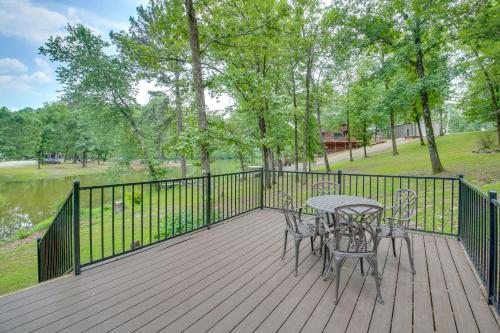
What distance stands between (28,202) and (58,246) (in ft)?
50.2

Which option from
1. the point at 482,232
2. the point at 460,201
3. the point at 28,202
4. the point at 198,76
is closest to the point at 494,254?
the point at 482,232

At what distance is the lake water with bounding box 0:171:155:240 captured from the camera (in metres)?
10.7

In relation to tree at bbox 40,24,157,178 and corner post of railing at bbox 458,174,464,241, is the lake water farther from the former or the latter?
corner post of railing at bbox 458,174,464,241

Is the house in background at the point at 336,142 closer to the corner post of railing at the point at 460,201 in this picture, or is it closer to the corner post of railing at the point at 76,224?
the corner post of railing at the point at 460,201

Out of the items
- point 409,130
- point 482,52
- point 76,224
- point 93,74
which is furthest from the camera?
point 409,130

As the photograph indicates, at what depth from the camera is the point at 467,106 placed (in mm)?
14781

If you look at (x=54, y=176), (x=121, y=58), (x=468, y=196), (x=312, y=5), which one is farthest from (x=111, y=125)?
(x=54, y=176)

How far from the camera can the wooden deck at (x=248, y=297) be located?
6.06 feet

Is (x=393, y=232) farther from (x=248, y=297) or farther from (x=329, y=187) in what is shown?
(x=248, y=297)

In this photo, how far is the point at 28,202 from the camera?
560 inches

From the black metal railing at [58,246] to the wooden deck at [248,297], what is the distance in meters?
0.55

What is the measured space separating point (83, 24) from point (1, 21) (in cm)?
552

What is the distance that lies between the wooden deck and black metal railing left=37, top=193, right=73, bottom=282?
55 cm

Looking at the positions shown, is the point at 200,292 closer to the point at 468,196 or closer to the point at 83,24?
the point at 468,196
